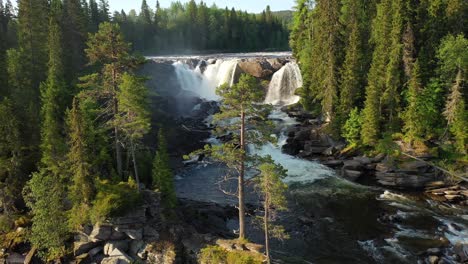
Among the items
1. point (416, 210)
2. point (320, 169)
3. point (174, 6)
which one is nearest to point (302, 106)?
point (320, 169)

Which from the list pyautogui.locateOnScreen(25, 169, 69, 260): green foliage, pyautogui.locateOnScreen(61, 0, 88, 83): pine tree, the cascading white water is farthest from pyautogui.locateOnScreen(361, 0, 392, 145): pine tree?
the cascading white water

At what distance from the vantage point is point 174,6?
16800 cm

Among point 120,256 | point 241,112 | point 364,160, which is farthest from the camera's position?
point 364,160

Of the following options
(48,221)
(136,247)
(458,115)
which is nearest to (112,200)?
(136,247)

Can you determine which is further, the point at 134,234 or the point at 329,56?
the point at 329,56

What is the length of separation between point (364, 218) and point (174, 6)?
15192cm

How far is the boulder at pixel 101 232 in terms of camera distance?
82.3ft

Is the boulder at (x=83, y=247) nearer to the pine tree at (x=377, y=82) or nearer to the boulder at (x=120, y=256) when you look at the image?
the boulder at (x=120, y=256)

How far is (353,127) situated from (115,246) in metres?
32.0

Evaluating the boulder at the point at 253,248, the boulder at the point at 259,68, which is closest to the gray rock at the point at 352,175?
the boulder at the point at 253,248

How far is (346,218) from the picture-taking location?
112ft

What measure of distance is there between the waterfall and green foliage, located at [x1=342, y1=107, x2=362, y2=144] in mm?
21659

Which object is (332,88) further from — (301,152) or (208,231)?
(208,231)

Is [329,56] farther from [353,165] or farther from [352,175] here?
[352,175]
